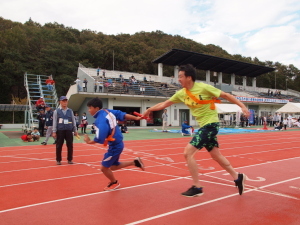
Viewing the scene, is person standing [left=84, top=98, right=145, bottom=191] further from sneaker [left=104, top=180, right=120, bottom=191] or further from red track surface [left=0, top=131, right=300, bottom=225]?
red track surface [left=0, top=131, right=300, bottom=225]

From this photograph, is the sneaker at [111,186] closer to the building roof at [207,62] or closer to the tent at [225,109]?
the tent at [225,109]

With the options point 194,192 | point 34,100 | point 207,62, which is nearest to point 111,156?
point 194,192

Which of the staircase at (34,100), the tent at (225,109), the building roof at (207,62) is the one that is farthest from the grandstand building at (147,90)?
the tent at (225,109)

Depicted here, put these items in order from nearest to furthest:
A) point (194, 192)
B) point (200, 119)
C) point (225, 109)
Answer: point (194, 192), point (200, 119), point (225, 109)

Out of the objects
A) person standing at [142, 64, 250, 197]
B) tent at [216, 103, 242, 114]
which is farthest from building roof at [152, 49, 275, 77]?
person standing at [142, 64, 250, 197]

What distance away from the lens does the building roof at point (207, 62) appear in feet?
131

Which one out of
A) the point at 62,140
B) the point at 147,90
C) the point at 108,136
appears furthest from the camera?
the point at 147,90

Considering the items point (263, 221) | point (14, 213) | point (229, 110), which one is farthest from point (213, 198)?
point (229, 110)

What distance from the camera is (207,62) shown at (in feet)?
144

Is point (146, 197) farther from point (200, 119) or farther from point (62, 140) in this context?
point (62, 140)

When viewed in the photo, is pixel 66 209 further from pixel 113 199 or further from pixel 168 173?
pixel 168 173

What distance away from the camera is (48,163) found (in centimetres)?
803

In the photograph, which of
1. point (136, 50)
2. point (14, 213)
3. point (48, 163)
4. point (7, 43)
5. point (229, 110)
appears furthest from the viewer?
point (136, 50)

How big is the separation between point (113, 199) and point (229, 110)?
27.6m
